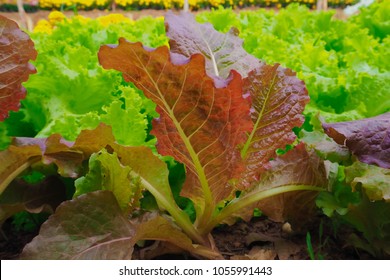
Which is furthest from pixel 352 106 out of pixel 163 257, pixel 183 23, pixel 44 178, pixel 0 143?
pixel 0 143

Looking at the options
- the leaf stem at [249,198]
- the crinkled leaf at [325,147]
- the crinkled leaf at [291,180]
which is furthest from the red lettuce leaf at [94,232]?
the crinkled leaf at [325,147]

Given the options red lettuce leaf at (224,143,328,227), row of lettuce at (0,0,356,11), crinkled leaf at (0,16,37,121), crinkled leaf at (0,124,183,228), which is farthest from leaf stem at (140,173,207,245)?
row of lettuce at (0,0,356,11)

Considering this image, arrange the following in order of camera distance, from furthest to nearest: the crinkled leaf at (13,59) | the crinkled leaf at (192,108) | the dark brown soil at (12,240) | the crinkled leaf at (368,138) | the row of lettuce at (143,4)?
the row of lettuce at (143,4), the dark brown soil at (12,240), the crinkled leaf at (13,59), the crinkled leaf at (368,138), the crinkled leaf at (192,108)

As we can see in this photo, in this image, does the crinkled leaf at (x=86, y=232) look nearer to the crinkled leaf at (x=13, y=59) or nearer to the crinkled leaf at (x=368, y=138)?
the crinkled leaf at (x=13, y=59)

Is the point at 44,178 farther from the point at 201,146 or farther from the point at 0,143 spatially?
the point at 201,146

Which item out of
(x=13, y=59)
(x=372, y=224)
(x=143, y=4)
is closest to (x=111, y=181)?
(x=13, y=59)

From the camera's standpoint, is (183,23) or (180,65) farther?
(183,23)
